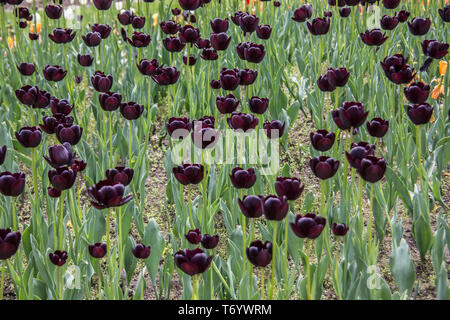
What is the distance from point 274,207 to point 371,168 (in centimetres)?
36

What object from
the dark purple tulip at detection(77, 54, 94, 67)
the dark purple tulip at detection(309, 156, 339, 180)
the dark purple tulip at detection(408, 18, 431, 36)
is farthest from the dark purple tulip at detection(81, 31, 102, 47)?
the dark purple tulip at detection(309, 156, 339, 180)

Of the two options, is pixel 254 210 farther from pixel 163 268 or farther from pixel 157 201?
pixel 157 201

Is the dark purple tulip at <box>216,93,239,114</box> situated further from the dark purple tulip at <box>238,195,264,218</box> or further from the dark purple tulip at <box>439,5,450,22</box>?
the dark purple tulip at <box>439,5,450,22</box>

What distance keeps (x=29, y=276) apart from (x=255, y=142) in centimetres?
108

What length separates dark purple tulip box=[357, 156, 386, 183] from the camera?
186cm

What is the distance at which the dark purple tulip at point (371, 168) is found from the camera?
1859 millimetres

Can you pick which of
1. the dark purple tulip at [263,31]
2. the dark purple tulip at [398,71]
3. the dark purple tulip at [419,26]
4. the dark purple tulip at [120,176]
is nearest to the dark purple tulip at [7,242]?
the dark purple tulip at [120,176]

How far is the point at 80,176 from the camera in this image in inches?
136

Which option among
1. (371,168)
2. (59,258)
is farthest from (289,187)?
(59,258)

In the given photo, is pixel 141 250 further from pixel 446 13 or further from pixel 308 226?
pixel 446 13

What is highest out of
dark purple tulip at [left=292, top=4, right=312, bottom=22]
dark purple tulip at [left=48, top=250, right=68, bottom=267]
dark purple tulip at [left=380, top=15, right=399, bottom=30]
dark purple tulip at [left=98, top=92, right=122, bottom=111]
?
dark purple tulip at [left=292, top=4, right=312, bottom=22]

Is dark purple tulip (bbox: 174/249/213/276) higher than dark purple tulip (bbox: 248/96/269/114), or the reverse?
dark purple tulip (bbox: 248/96/269/114)

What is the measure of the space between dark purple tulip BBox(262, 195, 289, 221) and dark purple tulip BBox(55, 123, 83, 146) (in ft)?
3.14

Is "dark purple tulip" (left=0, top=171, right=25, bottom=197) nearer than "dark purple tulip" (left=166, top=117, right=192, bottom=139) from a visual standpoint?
Yes
